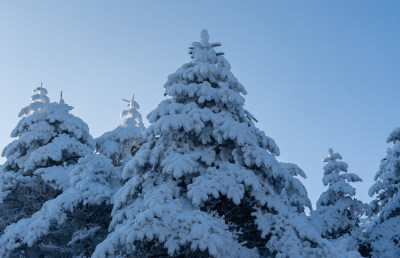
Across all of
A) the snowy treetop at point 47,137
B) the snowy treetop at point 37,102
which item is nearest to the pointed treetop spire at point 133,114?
the snowy treetop at point 37,102

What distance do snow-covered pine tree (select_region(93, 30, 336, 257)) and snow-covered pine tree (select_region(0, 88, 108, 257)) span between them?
12.2ft

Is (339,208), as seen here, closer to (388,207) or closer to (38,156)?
(388,207)

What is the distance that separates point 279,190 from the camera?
12.3 m

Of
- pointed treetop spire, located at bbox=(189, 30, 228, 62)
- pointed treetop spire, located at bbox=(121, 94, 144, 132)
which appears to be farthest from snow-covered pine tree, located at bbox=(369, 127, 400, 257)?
pointed treetop spire, located at bbox=(121, 94, 144, 132)

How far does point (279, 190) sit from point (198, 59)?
5.41 meters

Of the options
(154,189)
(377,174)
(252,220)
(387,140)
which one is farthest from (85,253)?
(377,174)

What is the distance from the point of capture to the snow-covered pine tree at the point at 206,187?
9.39 m

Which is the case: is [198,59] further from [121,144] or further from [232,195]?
[121,144]

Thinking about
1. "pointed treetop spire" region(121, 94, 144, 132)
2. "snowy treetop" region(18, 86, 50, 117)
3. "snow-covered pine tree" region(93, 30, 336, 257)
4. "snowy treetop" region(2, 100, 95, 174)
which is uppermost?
"pointed treetop spire" region(121, 94, 144, 132)

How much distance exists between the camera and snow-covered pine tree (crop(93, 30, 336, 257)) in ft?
30.8

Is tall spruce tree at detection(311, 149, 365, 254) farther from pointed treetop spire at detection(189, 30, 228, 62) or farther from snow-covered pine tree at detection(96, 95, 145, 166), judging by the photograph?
snow-covered pine tree at detection(96, 95, 145, 166)

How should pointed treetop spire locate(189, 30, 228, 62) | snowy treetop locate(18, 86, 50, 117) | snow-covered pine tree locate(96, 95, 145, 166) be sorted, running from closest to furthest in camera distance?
pointed treetop spire locate(189, 30, 228, 62)
snowy treetop locate(18, 86, 50, 117)
snow-covered pine tree locate(96, 95, 145, 166)

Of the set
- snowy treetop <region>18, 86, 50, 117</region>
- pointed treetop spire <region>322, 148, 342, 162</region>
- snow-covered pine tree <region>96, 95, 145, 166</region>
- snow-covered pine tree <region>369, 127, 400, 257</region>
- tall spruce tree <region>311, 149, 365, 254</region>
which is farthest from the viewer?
snow-covered pine tree <region>96, 95, 145, 166</region>

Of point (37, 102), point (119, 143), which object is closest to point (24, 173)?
point (37, 102)
